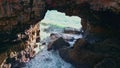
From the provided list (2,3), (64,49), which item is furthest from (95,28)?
(2,3)

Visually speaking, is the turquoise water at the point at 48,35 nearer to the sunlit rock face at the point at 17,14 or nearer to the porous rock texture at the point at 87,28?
the porous rock texture at the point at 87,28

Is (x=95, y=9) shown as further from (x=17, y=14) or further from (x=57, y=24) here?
(x=57, y=24)

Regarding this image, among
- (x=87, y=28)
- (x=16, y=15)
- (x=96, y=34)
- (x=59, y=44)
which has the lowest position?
(x=59, y=44)

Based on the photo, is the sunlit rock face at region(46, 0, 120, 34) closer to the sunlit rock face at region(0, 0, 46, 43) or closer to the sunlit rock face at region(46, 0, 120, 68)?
the sunlit rock face at region(46, 0, 120, 68)

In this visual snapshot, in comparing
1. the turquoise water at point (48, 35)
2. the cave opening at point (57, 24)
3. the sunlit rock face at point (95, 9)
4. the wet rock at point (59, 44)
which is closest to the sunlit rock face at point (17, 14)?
the sunlit rock face at point (95, 9)

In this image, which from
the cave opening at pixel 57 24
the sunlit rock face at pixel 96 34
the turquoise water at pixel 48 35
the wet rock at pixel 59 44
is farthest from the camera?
the cave opening at pixel 57 24

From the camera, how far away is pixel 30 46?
66.6 feet

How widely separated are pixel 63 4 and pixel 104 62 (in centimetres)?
427

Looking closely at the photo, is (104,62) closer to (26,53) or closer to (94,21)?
(94,21)

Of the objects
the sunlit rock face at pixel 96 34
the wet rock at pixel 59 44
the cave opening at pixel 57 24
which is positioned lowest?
the cave opening at pixel 57 24

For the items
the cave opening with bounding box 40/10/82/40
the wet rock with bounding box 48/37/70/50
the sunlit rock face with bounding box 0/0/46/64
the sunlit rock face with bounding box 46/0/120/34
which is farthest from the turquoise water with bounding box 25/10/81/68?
the sunlit rock face with bounding box 0/0/46/64

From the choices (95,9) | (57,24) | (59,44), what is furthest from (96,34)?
(57,24)

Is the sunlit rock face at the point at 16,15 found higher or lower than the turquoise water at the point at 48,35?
higher

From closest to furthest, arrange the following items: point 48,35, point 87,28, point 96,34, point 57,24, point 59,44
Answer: point 96,34
point 87,28
point 59,44
point 48,35
point 57,24
